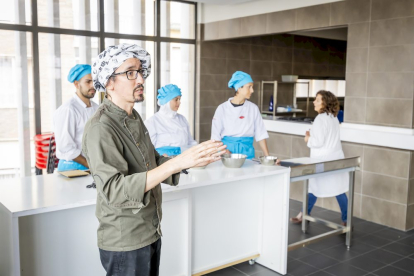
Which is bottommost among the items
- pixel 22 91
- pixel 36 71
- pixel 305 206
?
pixel 305 206

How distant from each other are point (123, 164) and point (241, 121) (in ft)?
8.36

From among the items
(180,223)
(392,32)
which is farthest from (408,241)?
(180,223)

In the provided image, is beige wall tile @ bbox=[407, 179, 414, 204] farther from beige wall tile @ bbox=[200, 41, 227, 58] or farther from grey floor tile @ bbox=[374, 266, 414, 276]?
beige wall tile @ bbox=[200, 41, 227, 58]

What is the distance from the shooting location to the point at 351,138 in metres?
4.55

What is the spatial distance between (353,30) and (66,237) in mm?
3563

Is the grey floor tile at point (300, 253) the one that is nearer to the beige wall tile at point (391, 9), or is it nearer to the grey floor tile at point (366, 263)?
the grey floor tile at point (366, 263)

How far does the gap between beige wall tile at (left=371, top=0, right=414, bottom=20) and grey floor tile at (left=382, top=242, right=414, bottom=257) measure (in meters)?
2.14

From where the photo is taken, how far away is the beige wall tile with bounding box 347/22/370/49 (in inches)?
171

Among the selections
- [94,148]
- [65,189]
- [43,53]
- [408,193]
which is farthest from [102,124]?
[43,53]

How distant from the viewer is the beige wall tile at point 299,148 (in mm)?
5172

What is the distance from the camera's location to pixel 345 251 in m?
3.68

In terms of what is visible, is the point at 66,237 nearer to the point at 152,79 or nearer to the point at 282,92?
the point at 152,79

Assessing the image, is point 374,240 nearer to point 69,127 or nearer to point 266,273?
point 266,273

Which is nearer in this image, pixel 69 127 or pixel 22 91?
pixel 69 127
